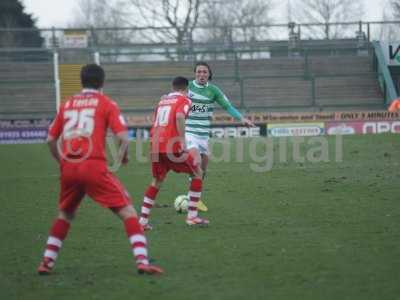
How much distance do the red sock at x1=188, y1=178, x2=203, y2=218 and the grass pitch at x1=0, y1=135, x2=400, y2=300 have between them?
302 millimetres

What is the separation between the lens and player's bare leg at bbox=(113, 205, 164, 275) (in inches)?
285

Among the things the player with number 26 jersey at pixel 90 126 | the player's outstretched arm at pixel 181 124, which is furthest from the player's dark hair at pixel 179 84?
the player with number 26 jersey at pixel 90 126

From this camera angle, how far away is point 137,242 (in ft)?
23.8

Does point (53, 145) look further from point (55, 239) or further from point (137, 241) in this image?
point (137, 241)

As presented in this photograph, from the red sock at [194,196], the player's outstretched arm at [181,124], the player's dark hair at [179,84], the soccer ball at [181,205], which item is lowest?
the soccer ball at [181,205]

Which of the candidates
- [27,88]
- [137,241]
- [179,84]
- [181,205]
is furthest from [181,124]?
[27,88]

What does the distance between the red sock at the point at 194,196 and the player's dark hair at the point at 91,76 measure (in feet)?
11.4

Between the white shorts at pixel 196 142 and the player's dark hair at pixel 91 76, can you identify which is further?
the white shorts at pixel 196 142

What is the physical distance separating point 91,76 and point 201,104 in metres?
4.75

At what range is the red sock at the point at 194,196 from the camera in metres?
10.5

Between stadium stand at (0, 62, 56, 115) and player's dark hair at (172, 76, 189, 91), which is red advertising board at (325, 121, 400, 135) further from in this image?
player's dark hair at (172, 76, 189, 91)

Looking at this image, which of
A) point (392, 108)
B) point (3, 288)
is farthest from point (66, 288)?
point (392, 108)

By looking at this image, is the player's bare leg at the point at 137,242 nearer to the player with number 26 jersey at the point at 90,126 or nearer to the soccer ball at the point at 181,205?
the player with number 26 jersey at the point at 90,126

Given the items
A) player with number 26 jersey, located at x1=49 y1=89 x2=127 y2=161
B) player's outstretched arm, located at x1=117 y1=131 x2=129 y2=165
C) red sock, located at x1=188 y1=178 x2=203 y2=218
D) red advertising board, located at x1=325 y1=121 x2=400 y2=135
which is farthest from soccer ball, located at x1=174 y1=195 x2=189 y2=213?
→ red advertising board, located at x1=325 y1=121 x2=400 y2=135
